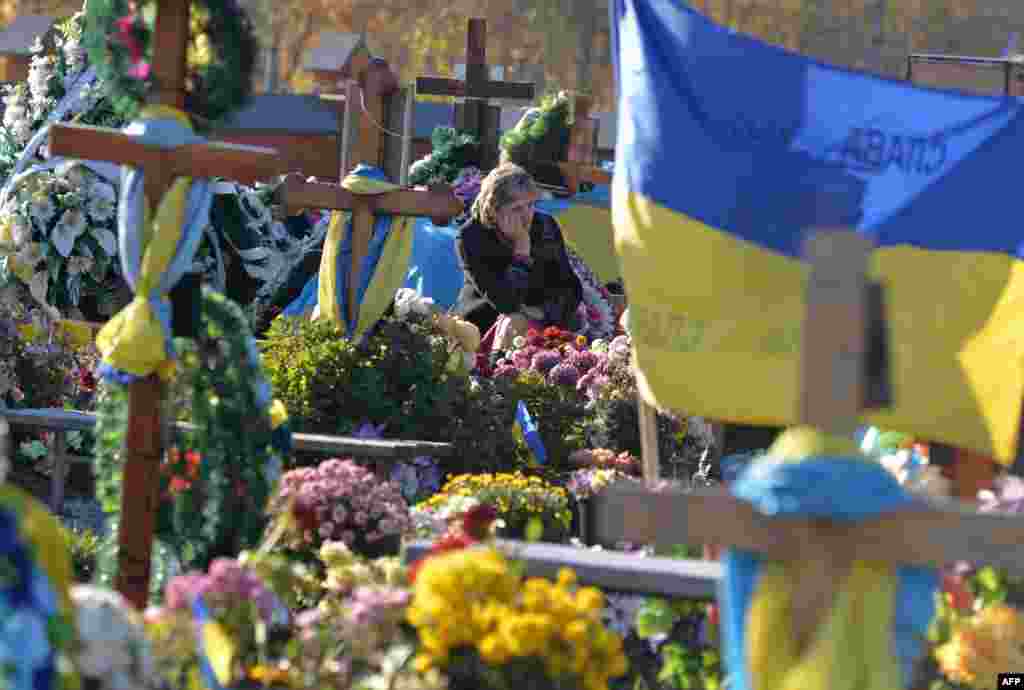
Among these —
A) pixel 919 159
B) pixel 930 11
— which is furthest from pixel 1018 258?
pixel 930 11

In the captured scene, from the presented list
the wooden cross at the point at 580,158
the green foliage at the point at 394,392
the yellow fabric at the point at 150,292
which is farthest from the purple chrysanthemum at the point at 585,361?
the wooden cross at the point at 580,158

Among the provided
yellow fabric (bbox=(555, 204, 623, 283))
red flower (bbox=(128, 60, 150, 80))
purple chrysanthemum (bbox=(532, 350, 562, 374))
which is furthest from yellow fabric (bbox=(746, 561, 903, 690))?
yellow fabric (bbox=(555, 204, 623, 283))

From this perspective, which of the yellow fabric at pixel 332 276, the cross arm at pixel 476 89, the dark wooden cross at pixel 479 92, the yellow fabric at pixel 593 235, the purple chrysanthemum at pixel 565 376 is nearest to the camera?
the yellow fabric at pixel 332 276

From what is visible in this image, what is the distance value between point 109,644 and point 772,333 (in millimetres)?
2098

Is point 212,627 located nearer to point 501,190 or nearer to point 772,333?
point 772,333

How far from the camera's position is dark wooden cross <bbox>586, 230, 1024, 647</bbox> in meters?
3.99

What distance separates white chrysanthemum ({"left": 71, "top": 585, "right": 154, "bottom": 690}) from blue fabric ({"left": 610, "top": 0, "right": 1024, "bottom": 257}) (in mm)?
2220

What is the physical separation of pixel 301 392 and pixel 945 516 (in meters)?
5.06

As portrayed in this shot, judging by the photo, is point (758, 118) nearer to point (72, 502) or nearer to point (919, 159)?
point (919, 159)

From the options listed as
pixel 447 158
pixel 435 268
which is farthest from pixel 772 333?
pixel 447 158

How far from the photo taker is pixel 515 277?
11.4 m

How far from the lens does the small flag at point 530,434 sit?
9.64m

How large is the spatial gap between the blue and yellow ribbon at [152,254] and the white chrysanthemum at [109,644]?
1.55m

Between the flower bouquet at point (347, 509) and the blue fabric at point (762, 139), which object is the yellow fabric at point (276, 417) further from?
the blue fabric at point (762, 139)
